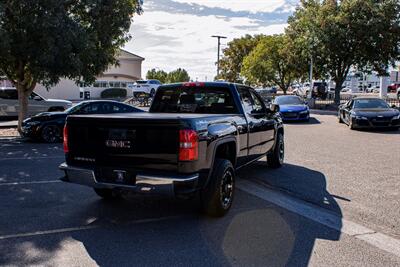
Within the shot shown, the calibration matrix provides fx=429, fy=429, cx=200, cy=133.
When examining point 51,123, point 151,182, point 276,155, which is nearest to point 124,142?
point 151,182

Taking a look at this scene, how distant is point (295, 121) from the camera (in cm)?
2111

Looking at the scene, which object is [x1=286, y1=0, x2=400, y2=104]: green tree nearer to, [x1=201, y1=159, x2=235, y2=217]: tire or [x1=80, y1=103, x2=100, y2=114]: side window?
[x1=80, y1=103, x2=100, y2=114]: side window

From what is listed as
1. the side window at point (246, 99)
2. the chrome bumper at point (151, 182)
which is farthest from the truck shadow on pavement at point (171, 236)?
the side window at point (246, 99)

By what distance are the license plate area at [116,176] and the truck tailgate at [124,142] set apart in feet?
0.29

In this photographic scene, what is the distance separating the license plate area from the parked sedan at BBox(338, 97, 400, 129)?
13.2 m

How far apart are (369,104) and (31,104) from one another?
602 inches

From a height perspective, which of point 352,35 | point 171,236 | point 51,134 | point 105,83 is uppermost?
point 352,35

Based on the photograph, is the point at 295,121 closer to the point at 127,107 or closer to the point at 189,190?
the point at 127,107

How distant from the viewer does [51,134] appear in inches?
563

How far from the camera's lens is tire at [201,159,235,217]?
5.53 meters

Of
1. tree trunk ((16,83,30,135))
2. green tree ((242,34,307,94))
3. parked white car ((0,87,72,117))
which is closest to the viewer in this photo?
tree trunk ((16,83,30,135))

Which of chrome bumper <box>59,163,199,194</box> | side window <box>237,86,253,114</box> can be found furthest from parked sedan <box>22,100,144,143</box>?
chrome bumper <box>59,163,199,194</box>

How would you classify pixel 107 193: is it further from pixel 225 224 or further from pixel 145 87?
pixel 145 87

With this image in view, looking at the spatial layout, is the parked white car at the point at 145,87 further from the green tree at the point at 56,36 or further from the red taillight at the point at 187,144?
the red taillight at the point at 187,144
